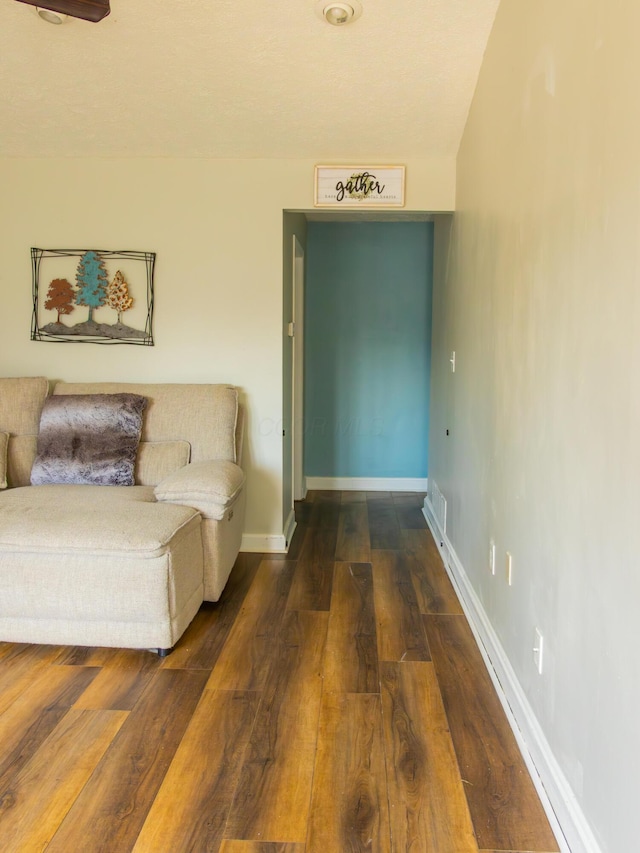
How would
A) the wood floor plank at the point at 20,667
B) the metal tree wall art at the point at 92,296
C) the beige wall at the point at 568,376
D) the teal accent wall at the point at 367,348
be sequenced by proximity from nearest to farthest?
1. the beige wall at the point at 568,376
2. the wood floor plank at the point at 20,667
3. the metal tree wall art at the point at 92,296
4. the teal accent wall at the point at 367,348

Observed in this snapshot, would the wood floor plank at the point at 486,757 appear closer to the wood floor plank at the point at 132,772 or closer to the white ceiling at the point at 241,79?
the wood floor plank at the point at 132,772

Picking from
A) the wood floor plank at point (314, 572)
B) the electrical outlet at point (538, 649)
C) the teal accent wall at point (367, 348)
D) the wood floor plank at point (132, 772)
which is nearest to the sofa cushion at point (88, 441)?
the wood floor plank at point (314, 572)

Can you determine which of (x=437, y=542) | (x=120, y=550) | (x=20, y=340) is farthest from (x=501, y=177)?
(x=20, y=340)

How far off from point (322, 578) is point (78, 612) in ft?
4.27

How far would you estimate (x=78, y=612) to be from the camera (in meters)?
2.33

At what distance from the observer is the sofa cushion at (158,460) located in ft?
10.3

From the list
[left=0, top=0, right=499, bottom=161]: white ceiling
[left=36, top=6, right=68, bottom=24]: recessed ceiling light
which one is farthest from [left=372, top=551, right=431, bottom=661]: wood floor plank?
[left=36, top=6, right=68, bottom=24]: recessed ceiling light

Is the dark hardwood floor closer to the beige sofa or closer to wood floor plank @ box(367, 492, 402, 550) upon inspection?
the beige sofa

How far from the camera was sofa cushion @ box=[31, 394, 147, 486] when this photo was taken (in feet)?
10.0

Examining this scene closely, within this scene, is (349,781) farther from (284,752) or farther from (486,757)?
(486,757)

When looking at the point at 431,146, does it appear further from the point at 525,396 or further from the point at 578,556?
the point at 578,556

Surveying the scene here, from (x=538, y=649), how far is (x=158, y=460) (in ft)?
6.84

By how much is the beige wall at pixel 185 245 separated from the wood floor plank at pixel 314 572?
2.13 ft

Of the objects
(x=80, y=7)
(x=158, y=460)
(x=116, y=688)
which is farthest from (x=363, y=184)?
(x=116, y=688)
